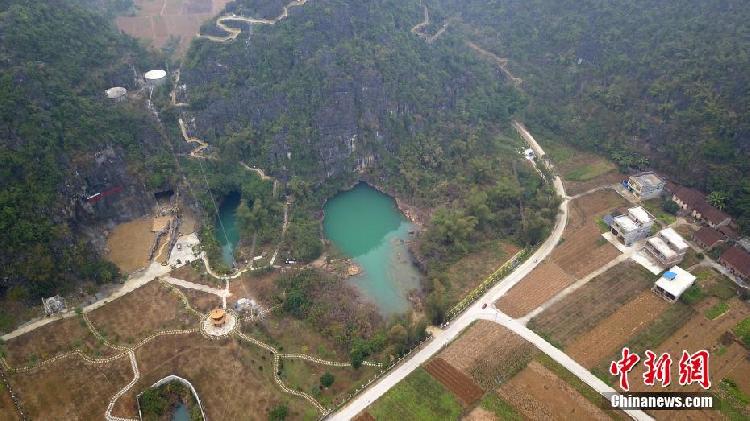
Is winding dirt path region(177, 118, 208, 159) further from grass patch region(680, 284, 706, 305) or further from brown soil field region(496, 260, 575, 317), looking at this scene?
grass patch region(680, 284, 706, 305)

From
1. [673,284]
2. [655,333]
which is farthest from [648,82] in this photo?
[655,333]

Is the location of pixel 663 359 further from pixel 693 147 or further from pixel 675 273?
pixel 693 147

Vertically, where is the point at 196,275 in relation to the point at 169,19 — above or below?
below

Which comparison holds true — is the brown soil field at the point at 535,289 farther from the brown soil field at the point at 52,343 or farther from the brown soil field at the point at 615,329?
the brown soil field at the point at 52,343

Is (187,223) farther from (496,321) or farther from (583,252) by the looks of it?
(583,252)

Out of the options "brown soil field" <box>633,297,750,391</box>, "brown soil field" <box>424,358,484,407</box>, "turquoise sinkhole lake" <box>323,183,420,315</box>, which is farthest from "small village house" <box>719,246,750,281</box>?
"turquoise sinkhole lake" <box>323,183,420,315</box>

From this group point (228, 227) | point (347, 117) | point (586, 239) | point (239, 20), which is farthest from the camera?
point (239, 20)

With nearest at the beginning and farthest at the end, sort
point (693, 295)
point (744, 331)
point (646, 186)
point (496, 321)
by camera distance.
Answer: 1. point (744, 331)
2. point (496, 321)
3. point (693, 295)
4. point (646, 186)
